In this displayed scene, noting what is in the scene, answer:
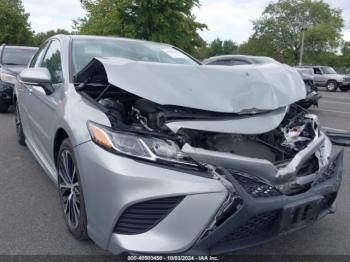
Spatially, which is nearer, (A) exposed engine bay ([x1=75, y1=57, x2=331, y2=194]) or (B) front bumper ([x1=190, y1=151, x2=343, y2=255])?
(B) front bumper ([x1=190, y1=151, x2=343, y2=255])

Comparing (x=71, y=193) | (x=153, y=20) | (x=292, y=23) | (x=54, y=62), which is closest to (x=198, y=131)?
(x=71, y=193)

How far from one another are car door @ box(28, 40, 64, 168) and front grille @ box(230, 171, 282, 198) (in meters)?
1.70

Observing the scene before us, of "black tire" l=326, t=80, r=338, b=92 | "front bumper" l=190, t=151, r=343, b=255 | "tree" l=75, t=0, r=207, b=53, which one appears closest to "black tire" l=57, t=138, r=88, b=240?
"front bumper" l=190, t=151, r=343, b=255

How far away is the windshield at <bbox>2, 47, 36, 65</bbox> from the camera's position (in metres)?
10.7

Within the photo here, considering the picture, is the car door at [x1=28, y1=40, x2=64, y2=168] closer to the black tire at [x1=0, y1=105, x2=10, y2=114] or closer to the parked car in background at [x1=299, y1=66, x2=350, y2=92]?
the black tire at [x1=0, y1=105, x2=10, y2=114]

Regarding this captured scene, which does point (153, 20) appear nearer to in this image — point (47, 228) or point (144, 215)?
point (47, 228)

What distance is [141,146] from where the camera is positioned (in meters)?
2.62

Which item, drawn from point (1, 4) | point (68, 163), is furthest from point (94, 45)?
point (1, 4)

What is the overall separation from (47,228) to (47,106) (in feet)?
3.46

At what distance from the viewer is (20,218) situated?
3.71 m

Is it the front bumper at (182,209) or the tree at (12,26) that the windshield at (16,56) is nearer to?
the front bumper at (182,209)

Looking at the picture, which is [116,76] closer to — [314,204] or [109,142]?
[109,142]

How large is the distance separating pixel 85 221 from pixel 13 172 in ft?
8.02

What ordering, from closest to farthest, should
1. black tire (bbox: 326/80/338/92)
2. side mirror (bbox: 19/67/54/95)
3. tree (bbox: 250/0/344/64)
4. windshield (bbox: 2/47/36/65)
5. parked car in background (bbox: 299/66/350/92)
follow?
side mirror (bbox: 19/67/54/95)
windshield (bbox: 2/47/36/65)
parked car in background (bbox: 299/66/350/92)
black tire (bbox: 326/80/338/92)
tree (bbox: 250/0/344/64)
